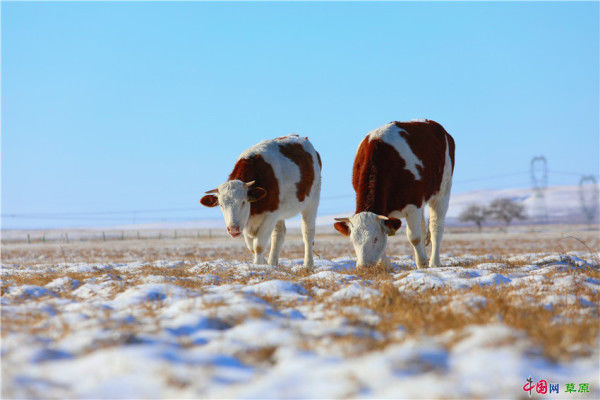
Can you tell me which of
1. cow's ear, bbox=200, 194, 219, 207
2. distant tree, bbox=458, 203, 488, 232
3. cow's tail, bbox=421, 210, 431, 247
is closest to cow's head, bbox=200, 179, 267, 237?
cow's ear, bbox=200, 194, 219, 207

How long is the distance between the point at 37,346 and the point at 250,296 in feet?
7.03

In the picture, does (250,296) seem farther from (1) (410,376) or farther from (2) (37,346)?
(1) (410,376)

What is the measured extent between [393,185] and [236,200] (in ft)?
10.3

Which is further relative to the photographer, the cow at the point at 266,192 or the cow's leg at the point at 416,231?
the cow's leg at the point at 416,231

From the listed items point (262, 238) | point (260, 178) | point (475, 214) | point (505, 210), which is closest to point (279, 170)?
point (260, 178)

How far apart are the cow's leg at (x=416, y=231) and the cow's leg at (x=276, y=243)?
3.04 meters

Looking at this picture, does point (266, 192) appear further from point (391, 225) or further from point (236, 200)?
point (391, 225)

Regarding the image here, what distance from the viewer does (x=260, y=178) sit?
11.2 m

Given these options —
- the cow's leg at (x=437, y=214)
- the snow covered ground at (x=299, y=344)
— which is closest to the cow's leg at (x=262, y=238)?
the cow's leg at (x=437, y=214)

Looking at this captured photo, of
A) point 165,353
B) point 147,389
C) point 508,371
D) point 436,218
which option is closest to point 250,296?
point 165,353

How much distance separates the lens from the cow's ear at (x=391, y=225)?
9039 mm

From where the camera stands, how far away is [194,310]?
4742 millimetres

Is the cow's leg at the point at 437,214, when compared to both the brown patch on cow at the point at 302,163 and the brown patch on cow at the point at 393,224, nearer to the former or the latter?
the brown patch on cow at the point at 302,163

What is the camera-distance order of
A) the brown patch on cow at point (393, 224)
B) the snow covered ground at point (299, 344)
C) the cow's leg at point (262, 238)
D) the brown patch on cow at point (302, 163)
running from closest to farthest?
1. the snow covered ground at point (299, 344)
2. the brown patch on cow at point (393, 224)
3. the cow's leg at point (262, 238)
4. the brown patch on cow at point (302, 163)
